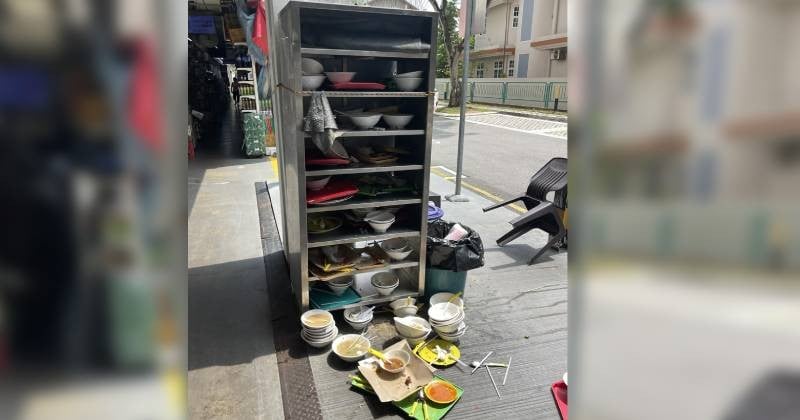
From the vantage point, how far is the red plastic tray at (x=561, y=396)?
2.44m

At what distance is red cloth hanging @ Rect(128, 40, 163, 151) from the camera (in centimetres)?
43

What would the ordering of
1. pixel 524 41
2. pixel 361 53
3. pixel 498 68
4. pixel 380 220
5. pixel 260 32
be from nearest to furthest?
1. pixel 361 53
2. pixel 380 220
3. pixel 260 32
4. pixel 524 41
5. pixel 498 68

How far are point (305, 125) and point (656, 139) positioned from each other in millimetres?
2742

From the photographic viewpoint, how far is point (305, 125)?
300cm

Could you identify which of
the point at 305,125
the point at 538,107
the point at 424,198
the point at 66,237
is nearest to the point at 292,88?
the point at 305,125

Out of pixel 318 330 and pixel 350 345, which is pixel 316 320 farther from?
pixel 350 345

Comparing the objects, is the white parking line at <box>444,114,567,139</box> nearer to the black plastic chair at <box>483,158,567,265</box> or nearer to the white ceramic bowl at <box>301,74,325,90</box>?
the black plastic chair at <box>483,158,567,265</box>

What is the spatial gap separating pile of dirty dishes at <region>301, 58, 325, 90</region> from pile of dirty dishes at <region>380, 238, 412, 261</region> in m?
1.45

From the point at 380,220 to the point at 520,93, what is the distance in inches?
947

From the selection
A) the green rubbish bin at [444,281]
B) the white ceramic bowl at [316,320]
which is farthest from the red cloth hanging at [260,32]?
the white ceramic bowl at [316,320]

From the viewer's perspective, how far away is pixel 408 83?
3295mm

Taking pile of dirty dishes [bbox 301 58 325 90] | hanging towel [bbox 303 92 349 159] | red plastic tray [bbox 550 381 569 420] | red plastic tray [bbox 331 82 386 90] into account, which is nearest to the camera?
red plastic tray [bbox 550 381 569 420]

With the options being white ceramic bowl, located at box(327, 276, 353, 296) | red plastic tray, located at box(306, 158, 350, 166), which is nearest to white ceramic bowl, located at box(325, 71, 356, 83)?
red plastic tray, located at box(306, 158, 350, 166)

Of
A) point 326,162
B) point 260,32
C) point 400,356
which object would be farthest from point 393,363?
point 260,32
